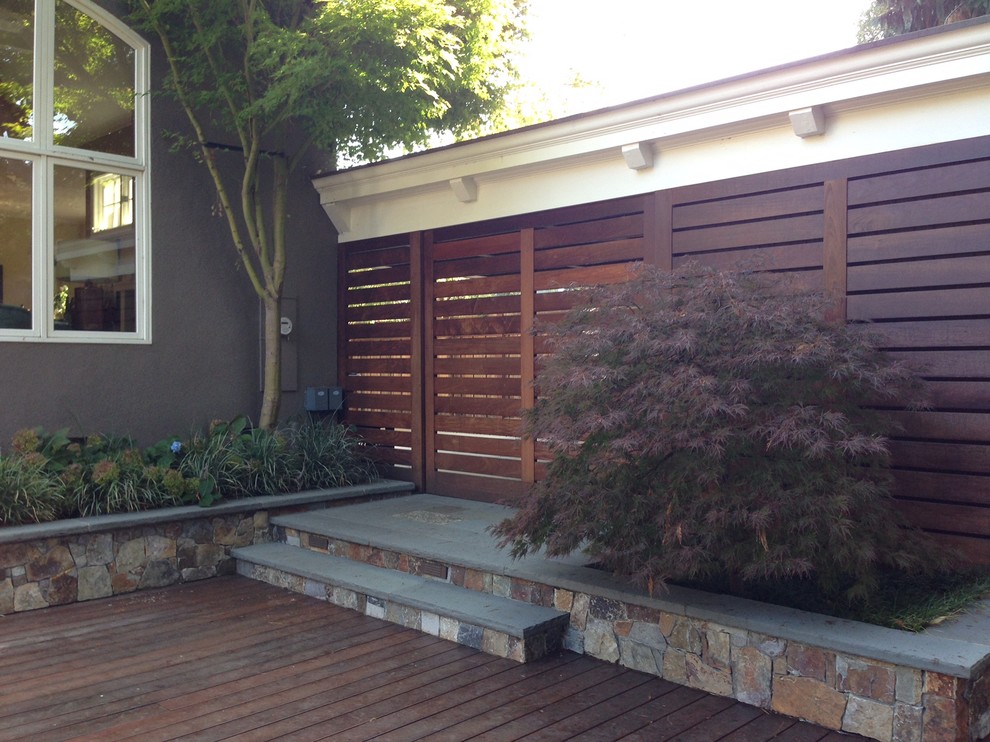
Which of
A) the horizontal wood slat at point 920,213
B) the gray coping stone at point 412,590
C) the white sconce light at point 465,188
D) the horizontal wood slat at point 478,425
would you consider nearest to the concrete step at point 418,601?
the gray coping stone at point 412,590

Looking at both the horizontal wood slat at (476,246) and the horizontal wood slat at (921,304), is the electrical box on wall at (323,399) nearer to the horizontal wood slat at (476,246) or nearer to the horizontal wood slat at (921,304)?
the horizontal wood slat at (476,246)

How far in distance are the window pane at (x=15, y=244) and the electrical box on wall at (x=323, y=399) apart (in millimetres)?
A: 2189

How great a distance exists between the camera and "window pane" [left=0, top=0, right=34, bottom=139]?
588 cm

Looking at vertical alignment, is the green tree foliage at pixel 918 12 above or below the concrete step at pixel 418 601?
above

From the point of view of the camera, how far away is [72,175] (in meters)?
6.15

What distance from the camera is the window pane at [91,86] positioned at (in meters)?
6.12

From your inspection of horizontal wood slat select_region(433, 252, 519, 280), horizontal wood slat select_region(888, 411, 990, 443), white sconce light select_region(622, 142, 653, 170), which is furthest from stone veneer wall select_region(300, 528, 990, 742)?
white sconce light select_region(622, 142, 653, 170)

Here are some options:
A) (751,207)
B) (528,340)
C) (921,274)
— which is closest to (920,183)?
(921,274)

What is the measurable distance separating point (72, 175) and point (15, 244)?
25.2 inches

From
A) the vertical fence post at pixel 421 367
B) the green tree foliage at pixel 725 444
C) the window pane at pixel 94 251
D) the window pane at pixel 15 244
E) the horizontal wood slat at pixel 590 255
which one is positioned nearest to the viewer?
the green tree foliage at pixel 725 444

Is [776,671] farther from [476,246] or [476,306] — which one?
[476,246]

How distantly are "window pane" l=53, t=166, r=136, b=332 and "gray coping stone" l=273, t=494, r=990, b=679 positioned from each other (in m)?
2.06

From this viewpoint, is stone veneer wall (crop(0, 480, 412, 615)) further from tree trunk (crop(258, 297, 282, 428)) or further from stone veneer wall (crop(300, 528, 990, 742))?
stone veneer wall (crop(300, 528, 990, 742))

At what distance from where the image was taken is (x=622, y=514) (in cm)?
368
